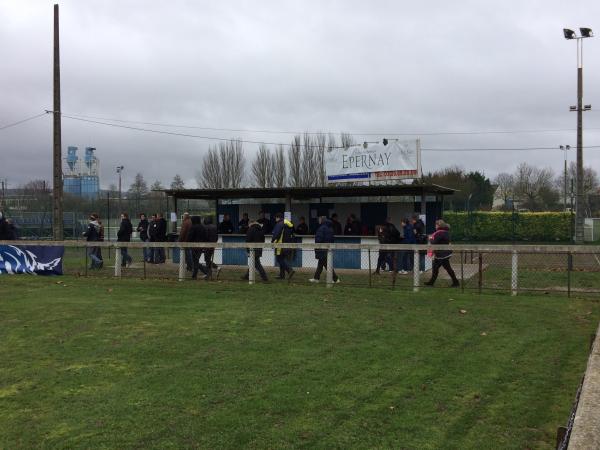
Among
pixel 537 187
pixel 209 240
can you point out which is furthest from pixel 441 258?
pixel 537 187

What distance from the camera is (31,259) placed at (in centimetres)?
1600

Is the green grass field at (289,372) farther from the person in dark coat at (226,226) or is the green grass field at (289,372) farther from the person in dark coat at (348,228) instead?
the person in dark coat at (226,226)

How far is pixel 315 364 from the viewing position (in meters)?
6.63

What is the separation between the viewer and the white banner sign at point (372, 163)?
60.3ft

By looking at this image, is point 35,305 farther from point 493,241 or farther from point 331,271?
point 493,241

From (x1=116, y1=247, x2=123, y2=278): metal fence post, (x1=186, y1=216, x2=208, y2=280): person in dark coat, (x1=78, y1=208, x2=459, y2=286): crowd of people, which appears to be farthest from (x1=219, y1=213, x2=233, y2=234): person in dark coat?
(x1=116, y1=247, x2=123, y2=278): metal fence post

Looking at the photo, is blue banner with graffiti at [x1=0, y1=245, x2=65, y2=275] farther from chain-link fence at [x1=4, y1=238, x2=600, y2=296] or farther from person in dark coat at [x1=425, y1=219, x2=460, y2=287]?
person in dark coat at [x1=425, y1=219, x2=460, y2=287]

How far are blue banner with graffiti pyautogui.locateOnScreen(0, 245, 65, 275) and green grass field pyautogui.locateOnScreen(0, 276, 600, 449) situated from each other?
195 inches

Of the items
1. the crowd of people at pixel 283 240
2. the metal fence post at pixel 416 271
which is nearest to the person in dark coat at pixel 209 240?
the crowd of people at pixel 283 240

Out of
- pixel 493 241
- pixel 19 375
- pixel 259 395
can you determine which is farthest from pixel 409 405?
pixel 493 241

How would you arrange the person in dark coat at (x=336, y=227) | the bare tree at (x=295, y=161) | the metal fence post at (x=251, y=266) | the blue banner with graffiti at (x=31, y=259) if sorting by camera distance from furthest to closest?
the bare tree at (x=295, y=161)
the person in dark coat at (x=336, y=227)
the blue banner with graffiti at (x=31, y=259)
the metal fence post at (x=251, y=266)

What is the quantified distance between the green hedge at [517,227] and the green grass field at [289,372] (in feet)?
86.1

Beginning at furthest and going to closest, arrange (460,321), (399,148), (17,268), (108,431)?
(399,148) → (17,268) → (460,321) → (108,431)

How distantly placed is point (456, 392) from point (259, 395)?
1.98 metres
